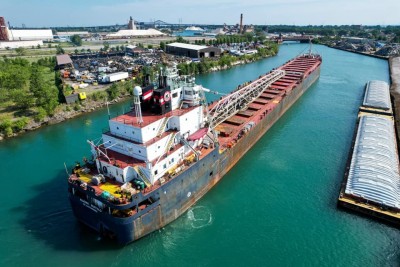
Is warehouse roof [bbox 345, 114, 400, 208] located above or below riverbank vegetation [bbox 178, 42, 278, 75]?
below

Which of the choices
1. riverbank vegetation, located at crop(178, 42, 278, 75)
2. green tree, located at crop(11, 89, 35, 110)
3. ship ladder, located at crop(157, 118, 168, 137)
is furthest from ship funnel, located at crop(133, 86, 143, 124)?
riverbank vegetation, located at crop(178, 42, 278, 75)

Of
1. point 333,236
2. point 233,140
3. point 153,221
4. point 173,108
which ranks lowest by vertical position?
point 333,236

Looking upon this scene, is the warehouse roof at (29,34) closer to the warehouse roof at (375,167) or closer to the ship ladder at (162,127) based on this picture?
the ship ladder at (162,127)

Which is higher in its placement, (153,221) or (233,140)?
(233,140)

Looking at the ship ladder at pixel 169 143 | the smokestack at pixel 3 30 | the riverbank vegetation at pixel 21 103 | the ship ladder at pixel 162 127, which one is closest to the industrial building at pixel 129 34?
the smokestack at pixel 3 30

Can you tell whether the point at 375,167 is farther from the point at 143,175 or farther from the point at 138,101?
the point at 138,101

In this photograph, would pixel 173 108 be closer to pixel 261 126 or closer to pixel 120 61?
pixel 261 126

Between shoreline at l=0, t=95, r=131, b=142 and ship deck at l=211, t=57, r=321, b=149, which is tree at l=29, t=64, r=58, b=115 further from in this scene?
ship deck at l=211, t=57, r=321, b=149

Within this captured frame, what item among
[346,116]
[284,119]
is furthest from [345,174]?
[346,116]
